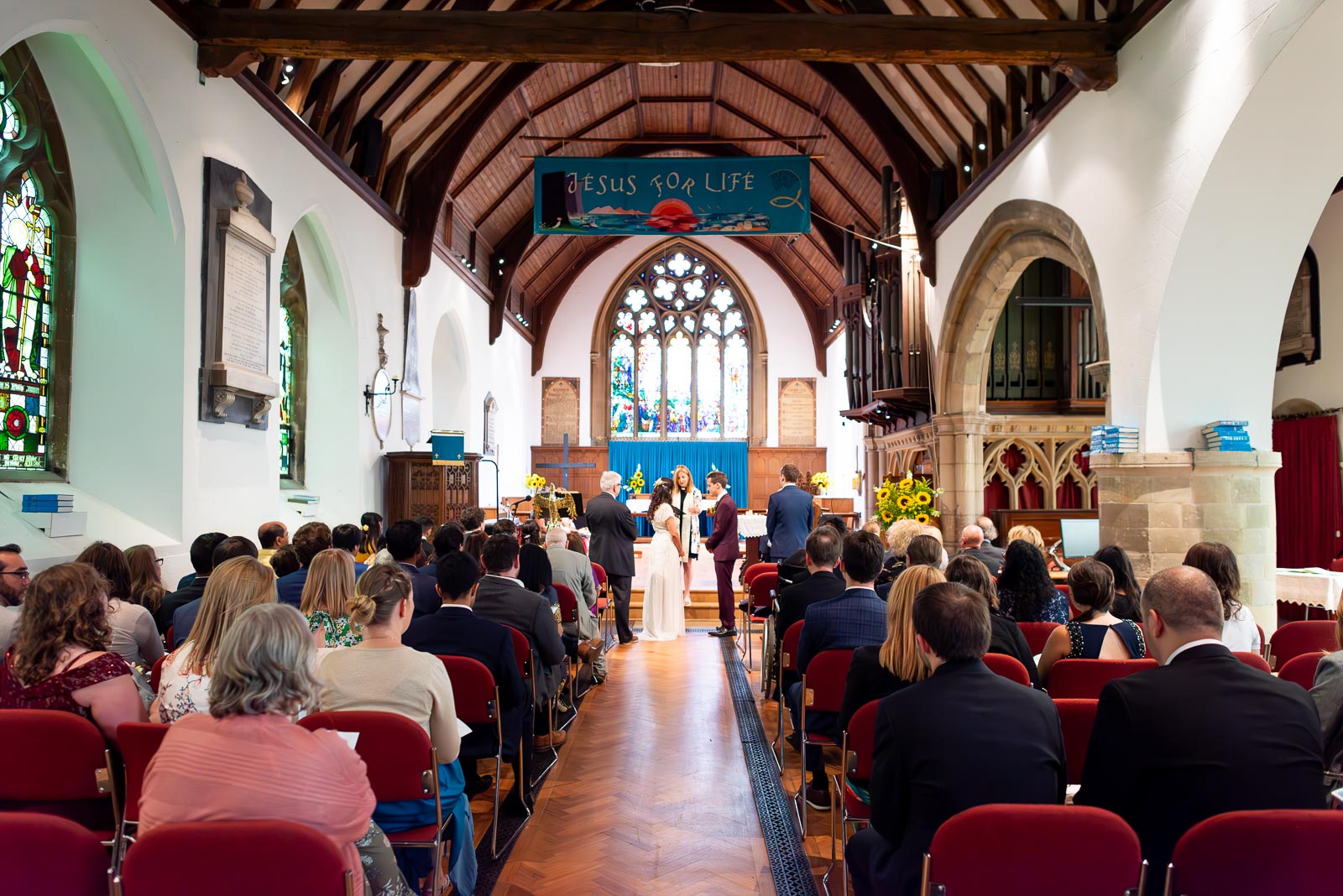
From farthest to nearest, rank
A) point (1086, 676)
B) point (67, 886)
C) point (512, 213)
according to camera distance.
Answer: point (512, 213), point (1086, 676), point (67, 886)

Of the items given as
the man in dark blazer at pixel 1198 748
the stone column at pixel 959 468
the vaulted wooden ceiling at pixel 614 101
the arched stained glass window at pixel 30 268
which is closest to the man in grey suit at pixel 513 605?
the man in dark blazer at pixel 1198 748

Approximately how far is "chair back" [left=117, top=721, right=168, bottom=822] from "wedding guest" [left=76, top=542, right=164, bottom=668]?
1032mm

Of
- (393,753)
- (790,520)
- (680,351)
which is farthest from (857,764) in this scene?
(680,351)

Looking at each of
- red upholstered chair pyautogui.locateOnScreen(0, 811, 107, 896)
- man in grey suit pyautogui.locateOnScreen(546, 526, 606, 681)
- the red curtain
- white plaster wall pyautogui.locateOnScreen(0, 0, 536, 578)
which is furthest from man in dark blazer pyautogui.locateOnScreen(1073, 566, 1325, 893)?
the red curtain

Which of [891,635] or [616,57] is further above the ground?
[616,57]

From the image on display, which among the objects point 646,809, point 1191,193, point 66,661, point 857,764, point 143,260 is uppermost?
point 1191,193

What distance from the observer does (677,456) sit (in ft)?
63.7

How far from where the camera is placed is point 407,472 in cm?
986

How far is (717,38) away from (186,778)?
607cm

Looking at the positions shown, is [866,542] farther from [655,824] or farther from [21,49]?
[21,49]

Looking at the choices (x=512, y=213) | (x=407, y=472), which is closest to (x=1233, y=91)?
(x=407, y=472)

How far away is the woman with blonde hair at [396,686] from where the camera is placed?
2562 millimetres

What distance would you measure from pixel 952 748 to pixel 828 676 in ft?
5.08

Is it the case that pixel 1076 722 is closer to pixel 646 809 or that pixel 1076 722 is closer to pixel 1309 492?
pixel 646 809
